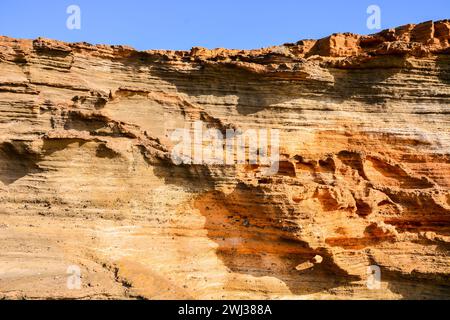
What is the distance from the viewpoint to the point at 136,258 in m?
13.6

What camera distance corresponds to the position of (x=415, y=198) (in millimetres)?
16672

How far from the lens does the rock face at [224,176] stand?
44.9ft

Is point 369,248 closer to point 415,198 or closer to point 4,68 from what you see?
point 415,198

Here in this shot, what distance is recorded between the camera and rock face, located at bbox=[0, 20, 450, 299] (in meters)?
13.7

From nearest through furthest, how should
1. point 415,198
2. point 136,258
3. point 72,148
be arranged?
point 136,258, point 72,148, point 415,198

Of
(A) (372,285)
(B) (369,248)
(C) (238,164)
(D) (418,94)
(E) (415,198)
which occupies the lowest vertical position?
(A) (372,285)

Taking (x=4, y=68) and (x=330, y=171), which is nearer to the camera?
(x=4, y=68)

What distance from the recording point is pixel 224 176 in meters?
15.5

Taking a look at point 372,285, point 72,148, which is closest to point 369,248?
point 372,285

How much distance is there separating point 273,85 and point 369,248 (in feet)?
21.2

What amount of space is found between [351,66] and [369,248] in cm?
689

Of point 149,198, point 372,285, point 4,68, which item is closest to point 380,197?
point 372,285

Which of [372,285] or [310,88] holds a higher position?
[310,88]

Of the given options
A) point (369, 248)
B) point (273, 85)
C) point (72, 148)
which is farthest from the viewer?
point (273, 85)
